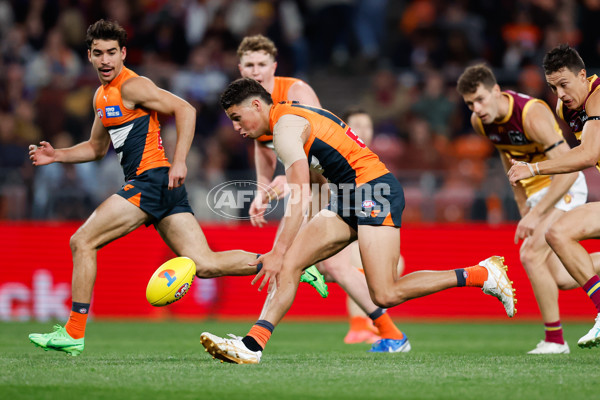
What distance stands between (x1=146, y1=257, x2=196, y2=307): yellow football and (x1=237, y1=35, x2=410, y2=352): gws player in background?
1315mm

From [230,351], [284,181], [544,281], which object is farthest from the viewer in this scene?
[284,181]

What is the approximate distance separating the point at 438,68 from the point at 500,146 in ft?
30.4

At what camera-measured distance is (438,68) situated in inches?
693

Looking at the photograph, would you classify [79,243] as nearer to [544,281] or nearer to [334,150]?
[334,150]

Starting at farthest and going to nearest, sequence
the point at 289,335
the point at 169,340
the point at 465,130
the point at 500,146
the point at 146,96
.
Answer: the point at 465,130, the point at 289,335, the point at 169,340, the point at 500,146, the point at 146,96

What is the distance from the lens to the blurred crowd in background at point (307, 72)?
1379 centimetres

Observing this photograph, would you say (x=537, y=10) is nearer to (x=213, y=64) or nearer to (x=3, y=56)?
(x=213, y=64)

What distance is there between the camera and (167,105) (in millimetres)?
7648

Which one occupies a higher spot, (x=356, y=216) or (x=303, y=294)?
(x=356, y=216)

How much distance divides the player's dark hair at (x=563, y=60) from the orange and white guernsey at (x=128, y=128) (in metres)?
3.56

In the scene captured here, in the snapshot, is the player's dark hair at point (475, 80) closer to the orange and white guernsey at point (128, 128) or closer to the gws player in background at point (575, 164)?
the gws player in background at point (575, 164)

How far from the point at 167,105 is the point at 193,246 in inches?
51.2

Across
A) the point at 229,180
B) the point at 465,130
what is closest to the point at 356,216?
the point at 229,180

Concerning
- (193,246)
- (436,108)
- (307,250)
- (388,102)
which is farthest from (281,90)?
(388,102)
